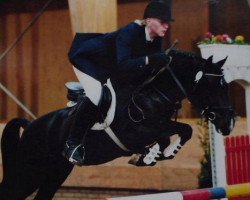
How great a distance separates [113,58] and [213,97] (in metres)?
0.81

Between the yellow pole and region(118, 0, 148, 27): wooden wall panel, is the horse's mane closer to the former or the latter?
the yellow pole

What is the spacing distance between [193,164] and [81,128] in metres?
3.46

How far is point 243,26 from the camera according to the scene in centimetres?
877

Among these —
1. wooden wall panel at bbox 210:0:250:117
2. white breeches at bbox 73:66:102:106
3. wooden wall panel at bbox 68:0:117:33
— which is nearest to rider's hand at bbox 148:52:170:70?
white breeches at bbox 73:66:102:106

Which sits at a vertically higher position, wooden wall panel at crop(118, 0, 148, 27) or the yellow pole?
wooden wall panel at crop(118, 0, 148, 27)

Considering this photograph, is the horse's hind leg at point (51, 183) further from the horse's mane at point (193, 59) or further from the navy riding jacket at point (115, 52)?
the horse's mane at point (193, 59)

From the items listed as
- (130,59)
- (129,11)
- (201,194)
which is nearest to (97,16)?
(129,11)

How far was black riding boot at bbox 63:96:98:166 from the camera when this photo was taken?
4.92m

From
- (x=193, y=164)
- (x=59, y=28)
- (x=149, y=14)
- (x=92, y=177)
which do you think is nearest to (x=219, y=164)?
(x=193, y=164)

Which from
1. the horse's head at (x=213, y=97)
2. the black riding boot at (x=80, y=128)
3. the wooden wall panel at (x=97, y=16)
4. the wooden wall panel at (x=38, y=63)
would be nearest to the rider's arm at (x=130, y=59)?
the horse's head at (x=213, y=97)

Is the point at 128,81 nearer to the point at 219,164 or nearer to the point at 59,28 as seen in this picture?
the point at 219,164

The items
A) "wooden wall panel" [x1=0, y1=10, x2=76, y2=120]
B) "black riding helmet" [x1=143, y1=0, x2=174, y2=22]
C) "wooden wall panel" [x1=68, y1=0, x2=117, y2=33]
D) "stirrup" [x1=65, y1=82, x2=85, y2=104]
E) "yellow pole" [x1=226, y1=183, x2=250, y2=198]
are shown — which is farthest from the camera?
"wooden wall panel" [x1=0, y1=10, x2=76, y2=120]

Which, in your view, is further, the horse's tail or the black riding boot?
the horse's tail

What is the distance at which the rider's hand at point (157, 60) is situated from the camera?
4527 millimetres
